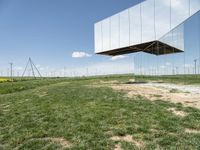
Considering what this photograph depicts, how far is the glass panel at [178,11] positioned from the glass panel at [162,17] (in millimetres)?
414

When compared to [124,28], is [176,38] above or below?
below

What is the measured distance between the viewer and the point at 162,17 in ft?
58.5

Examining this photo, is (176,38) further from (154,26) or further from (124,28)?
(124,28)

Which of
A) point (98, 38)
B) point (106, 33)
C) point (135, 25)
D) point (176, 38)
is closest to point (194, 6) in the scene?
point (176, 38)

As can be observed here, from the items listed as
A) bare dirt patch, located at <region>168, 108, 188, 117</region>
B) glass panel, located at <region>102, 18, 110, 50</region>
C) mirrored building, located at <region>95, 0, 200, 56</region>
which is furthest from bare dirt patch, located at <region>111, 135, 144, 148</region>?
glass panel, located at <region>102, 18, 110, 50</region>

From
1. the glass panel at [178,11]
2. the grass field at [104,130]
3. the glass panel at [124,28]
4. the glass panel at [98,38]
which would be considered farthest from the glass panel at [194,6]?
the grass field at [104,130]

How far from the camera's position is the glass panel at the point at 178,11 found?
1736 centimetres

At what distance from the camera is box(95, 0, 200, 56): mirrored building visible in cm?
1753

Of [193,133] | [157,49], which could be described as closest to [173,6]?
[157,49]

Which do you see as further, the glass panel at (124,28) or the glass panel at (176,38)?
the glass panel at (124,28)

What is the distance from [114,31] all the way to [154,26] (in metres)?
4.55

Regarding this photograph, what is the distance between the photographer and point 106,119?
5.68 metres

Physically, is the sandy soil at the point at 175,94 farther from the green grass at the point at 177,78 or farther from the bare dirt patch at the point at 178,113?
the green grass at the point at 177,78

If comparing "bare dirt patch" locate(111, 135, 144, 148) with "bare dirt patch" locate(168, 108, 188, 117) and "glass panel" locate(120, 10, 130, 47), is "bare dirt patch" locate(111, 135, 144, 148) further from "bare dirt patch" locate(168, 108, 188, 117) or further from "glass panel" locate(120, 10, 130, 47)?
"glass panel" locate(120, 10, 130, 47)
